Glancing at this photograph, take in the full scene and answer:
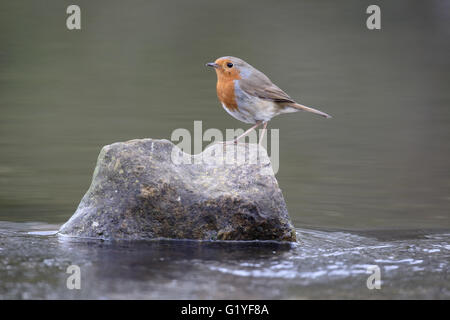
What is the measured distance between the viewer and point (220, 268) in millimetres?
5141

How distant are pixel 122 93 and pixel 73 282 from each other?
8731 mm

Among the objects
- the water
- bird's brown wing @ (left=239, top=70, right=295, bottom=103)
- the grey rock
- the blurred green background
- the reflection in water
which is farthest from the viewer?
the blurred green background

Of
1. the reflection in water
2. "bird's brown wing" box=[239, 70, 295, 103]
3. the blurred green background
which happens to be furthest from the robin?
the reflection in water

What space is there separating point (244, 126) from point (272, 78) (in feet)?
9.93

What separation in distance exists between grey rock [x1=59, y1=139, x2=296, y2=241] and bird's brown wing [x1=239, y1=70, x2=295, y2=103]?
0.98 metres

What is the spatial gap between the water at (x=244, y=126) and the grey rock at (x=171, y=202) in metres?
0.20

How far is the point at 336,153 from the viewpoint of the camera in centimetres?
1003

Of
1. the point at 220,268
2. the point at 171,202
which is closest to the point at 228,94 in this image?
the point at 171,202

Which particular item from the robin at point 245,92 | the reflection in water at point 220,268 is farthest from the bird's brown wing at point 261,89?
the reflection in water at point 220,268

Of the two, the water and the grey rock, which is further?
the grey rock

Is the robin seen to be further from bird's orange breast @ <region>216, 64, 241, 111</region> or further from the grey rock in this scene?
the grey rock

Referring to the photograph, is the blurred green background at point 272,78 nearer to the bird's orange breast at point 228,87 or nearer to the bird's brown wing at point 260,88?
the bird's brown wing at point 260,88

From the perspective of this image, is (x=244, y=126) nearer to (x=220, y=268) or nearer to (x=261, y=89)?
(x=261, y=89)

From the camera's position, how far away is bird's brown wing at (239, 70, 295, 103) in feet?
21.9
